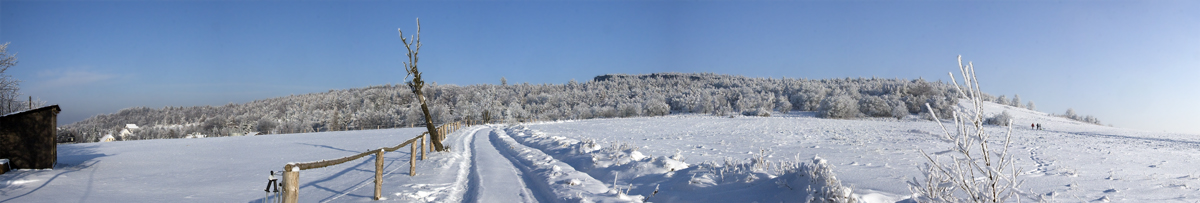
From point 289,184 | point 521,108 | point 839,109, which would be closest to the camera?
point 289,184

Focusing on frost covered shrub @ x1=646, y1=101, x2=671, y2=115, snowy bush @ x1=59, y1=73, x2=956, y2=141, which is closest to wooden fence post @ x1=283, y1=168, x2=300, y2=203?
snowy bush @ x1=59, y1=73, x2=956, y2=141

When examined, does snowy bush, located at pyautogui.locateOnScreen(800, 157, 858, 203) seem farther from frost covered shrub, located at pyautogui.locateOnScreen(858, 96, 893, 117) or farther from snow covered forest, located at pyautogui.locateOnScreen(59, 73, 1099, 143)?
frost covered shrub, located at pyautogui.locateOnScreen(858, 96, 893, 117)

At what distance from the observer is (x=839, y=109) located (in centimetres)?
4619

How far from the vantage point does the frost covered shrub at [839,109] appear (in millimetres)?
46188

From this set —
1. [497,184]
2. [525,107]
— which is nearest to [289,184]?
[497,184]

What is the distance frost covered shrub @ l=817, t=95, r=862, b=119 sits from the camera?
46.2 metres

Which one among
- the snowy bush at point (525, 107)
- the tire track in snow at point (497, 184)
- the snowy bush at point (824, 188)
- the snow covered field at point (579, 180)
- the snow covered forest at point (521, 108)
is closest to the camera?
the snowy bush at point (824, 188)

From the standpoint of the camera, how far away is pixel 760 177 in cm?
644

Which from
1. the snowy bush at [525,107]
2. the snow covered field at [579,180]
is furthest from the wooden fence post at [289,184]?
the snowy bush at [525,107]

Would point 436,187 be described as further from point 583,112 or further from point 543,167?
point 583,112

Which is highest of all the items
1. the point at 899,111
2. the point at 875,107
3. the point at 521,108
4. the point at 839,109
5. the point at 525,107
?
the point at 525,107

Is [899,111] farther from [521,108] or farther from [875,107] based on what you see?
[521,108]

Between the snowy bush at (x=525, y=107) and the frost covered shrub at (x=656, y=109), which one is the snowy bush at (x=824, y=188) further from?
the frost covered shrub at (x=656, y=109)

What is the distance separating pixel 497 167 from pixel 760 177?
16.7ft
